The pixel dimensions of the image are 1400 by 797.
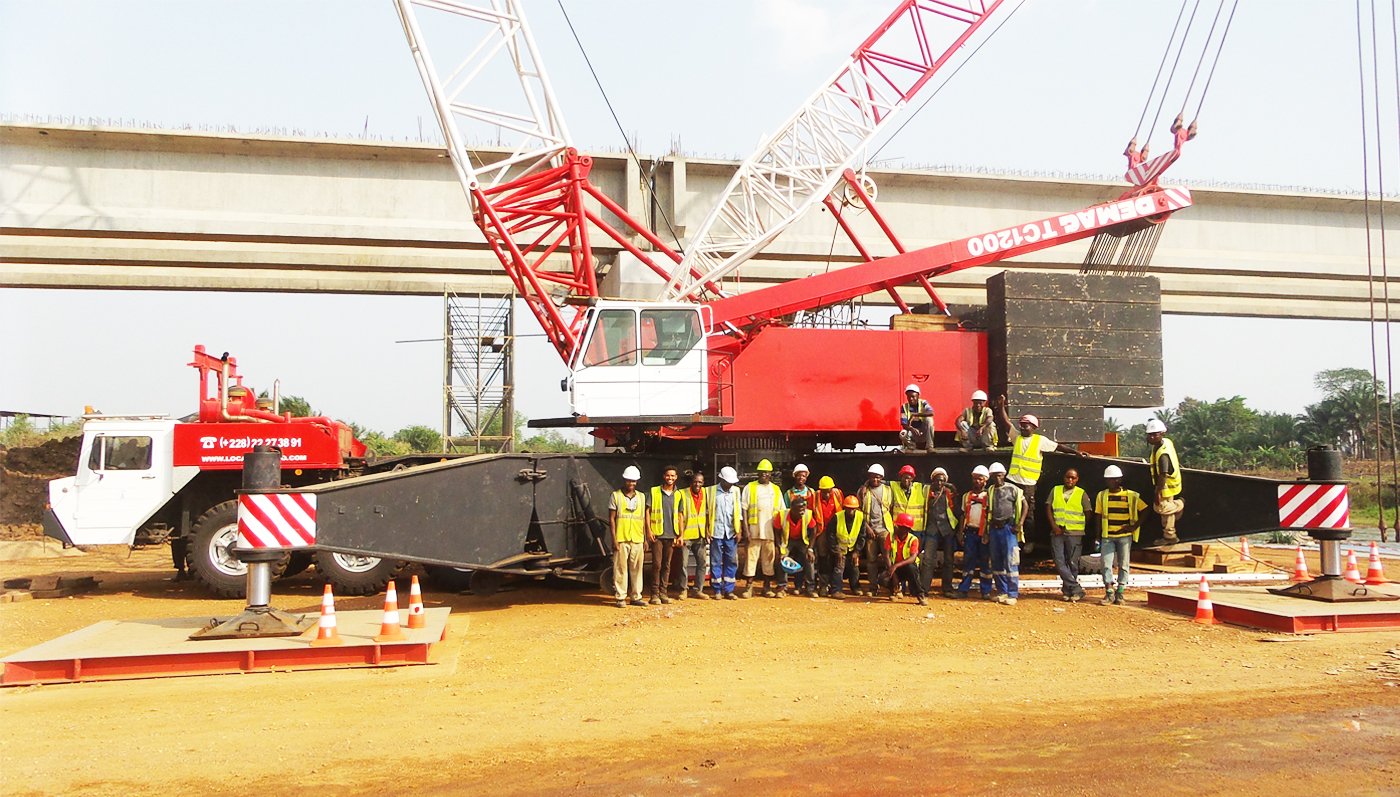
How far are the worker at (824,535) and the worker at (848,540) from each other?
0.18ft

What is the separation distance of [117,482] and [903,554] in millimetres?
10240

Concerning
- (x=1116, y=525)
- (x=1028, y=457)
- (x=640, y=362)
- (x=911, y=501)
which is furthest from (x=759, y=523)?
(x=1116, y=525)

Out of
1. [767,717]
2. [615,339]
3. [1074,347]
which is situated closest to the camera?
[767,717]

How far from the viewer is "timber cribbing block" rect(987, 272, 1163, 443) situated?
13.6m

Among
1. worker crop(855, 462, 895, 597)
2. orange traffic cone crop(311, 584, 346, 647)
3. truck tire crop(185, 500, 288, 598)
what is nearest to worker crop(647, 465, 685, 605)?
worker crop(855, 462, 895, 597)

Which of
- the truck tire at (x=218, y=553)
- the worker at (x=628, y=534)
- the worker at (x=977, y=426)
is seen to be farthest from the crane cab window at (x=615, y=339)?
the truck tire at (x=218, y=553)

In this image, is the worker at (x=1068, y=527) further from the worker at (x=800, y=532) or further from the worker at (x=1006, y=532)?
the worker at (x=800, y=532)

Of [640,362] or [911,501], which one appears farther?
[640,362]

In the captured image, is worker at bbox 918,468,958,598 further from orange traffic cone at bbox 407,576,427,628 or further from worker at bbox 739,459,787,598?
orange traffic cone at bbox 407,576,427,628

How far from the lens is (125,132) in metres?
19.0

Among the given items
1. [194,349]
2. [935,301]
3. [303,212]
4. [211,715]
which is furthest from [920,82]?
[211,715]

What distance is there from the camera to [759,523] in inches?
457

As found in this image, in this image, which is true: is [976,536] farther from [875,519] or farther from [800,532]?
[800,532]

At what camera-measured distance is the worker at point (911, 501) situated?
37.7ft
